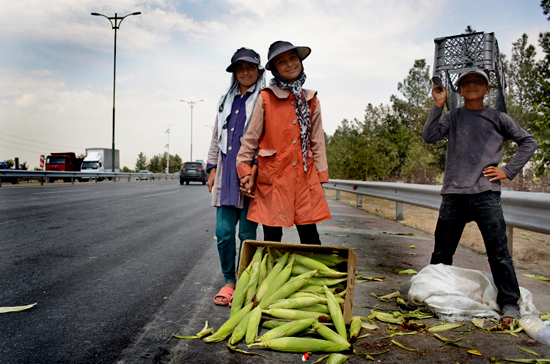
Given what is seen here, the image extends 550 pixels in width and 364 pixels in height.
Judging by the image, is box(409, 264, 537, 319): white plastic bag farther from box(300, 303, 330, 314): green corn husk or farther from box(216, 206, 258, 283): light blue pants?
box(216, 206, 258, 283): light blue pants

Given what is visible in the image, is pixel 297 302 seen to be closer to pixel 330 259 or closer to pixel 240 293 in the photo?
pixel 240 293

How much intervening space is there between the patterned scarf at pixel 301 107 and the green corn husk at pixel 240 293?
37.5 inches

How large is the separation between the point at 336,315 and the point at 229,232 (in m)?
1.23

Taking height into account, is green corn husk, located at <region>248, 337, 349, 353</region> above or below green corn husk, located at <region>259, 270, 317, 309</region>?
below

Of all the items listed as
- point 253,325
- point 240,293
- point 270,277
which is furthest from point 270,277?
point 253,325

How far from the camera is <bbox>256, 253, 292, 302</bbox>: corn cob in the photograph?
109 inches

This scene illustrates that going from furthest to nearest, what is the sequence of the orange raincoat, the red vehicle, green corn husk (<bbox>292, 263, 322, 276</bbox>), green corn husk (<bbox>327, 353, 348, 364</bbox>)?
the red vehicle
the orange raincoat
green corn husk (<bbox>292, 263, 322, 276</bbox>)
green corn husk (<bbox>327, 353, 348, 364</bbox>)

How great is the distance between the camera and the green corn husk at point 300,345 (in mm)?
2293

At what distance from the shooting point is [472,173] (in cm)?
305

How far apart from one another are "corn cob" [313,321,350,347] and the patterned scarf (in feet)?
4.05

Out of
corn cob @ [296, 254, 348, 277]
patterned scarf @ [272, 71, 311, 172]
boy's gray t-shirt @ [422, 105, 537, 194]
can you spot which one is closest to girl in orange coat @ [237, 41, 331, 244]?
patterned scarf @ [272, 71, 311, 172]

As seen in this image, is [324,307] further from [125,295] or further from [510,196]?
[510,196]

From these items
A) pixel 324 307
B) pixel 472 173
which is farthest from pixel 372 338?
pixel 472 173

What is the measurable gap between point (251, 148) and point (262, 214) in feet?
1.78
